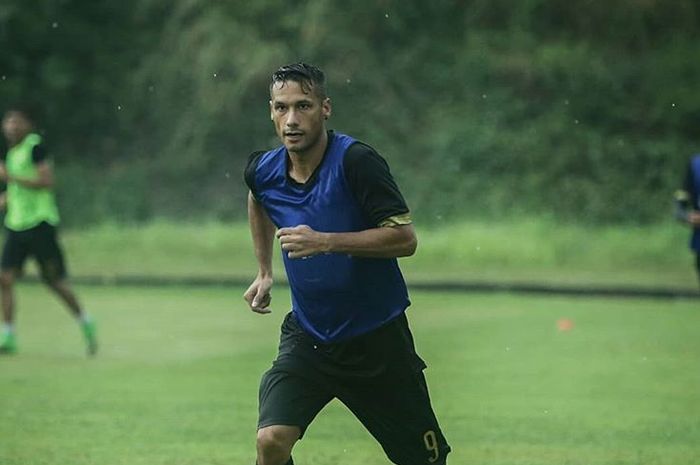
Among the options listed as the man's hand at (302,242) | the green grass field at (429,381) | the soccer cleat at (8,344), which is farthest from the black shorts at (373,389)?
the soccer cleat at (8,344)

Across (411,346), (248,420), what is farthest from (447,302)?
(411,346)

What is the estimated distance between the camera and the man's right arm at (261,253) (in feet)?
20.2

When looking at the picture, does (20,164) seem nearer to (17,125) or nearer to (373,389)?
(17,125)

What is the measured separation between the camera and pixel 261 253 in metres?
6.47

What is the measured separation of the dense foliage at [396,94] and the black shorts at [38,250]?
14.9 meters

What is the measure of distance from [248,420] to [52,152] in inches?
906

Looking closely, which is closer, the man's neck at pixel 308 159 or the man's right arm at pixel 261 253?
the man's neck at pixel 308 159

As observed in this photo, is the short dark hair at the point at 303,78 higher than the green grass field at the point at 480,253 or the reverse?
higher

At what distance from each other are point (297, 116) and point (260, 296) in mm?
710

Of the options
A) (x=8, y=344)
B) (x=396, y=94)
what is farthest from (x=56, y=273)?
(x=396, y=94)

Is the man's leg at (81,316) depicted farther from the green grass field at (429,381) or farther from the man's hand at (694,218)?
the man's hand at (694,218)

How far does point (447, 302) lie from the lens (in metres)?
19.3

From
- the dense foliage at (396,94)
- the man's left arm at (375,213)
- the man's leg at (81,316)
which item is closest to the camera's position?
the man's left arm at (375,213)

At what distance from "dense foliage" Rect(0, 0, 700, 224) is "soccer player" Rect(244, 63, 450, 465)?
22.7m
